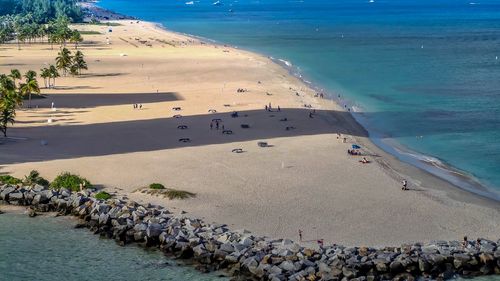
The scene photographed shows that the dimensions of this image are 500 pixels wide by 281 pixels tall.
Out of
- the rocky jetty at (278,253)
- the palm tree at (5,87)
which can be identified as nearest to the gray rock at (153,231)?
the rocky jetty at (278,253)

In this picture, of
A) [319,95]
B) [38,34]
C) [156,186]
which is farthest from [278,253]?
[38,34]

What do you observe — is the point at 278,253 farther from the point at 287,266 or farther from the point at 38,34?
the point at 38,34

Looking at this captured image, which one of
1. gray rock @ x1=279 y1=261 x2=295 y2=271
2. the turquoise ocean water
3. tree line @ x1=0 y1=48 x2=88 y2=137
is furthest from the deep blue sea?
tree line @ x1=0 y1=48 x2=88 y2=137

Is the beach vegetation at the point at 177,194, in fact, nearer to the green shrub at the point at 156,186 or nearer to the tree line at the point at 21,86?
the green shrub at the point at 156,186

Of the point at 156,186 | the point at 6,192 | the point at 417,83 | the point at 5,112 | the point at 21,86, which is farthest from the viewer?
the point at 417,83

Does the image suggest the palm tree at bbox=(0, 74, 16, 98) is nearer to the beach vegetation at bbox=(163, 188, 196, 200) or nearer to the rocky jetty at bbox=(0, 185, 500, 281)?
the beach vegetation at bbox=(163, 188, 196, 200)

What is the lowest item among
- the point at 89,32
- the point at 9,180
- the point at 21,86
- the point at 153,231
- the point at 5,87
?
the point at 153,231
